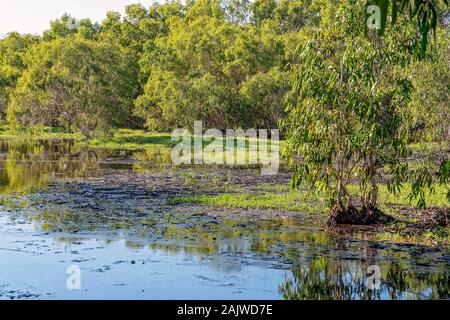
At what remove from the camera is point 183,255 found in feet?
46.0

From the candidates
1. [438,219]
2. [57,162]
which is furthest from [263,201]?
[57,162]

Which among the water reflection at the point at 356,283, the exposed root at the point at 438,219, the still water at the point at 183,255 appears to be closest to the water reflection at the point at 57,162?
the still water at the point at 183,255

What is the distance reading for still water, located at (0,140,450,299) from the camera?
11469 mm

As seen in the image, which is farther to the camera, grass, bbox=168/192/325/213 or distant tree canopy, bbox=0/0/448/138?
distant tree canopy, bbox=0/0/448/138

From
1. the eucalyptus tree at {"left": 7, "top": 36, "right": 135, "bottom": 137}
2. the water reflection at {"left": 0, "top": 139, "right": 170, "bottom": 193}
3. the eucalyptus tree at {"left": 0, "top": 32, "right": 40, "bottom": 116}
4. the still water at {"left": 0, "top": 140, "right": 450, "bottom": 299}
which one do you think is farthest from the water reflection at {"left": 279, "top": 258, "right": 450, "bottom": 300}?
the eucalyptus tree at {"left": 0, "top": 32, "right": 40, "bottom": 116}

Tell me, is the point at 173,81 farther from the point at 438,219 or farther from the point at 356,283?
the point at 356,283

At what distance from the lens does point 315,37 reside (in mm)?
17359

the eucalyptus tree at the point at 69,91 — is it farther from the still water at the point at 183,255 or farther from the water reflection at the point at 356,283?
the water reflection at the point at 356,283

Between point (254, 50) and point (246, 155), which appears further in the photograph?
point (254, 50)

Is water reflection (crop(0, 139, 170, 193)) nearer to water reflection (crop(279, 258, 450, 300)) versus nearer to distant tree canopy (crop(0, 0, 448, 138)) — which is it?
distant tree canopy (crop(0, 0, 448, 138))

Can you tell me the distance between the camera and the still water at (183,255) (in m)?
11.5
